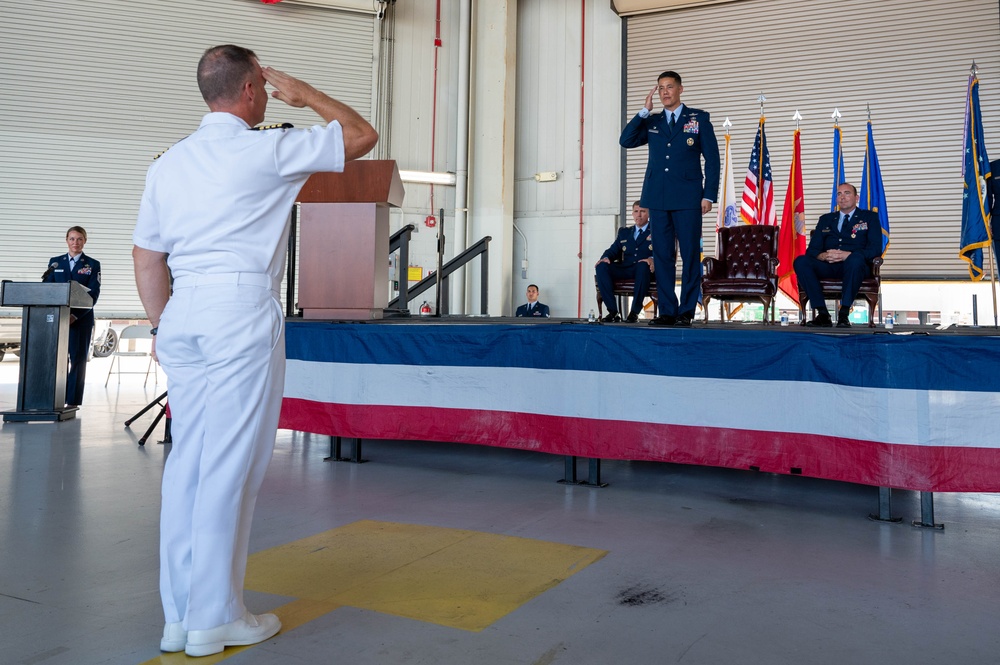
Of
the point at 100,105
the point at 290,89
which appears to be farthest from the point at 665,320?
the point at 100,105

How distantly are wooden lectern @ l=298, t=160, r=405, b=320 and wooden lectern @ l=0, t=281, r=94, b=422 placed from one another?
2369mm

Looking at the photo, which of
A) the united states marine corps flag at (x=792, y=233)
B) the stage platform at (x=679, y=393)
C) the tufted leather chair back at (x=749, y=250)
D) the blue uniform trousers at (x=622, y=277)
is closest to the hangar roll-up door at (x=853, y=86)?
the united states marine corps flag at (x=792, y=233)

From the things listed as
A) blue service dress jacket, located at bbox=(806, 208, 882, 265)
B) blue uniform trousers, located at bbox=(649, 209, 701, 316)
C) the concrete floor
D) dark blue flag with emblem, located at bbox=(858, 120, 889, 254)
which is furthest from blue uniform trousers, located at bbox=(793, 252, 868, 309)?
dark blue flag with emblem, located at bbox=(858, 120, 889, 254)

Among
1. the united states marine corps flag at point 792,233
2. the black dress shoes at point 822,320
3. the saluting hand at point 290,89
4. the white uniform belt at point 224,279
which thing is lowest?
the white uniform belt at point 224,279

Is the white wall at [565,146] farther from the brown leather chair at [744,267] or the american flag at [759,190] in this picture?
the brown leather chair at [744,267]

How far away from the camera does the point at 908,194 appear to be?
9.01 metres

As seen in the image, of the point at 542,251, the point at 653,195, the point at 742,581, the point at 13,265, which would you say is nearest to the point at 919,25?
the point at 542,251

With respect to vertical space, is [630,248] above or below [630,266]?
above

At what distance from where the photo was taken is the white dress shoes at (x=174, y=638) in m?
1.64

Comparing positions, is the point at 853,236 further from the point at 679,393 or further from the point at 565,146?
the point at 565,146

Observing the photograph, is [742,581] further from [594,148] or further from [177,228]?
[594,148]

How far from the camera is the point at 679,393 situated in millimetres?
3299

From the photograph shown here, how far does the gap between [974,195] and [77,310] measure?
8287 millimetres

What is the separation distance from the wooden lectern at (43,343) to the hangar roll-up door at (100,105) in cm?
456
